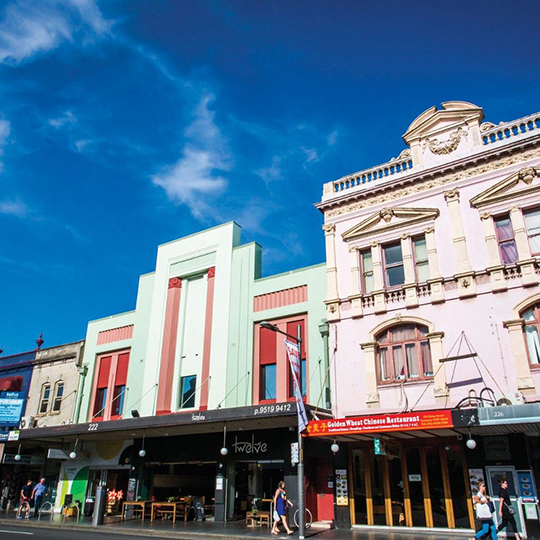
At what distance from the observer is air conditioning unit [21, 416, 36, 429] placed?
96.5ft

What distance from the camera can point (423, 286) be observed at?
19016mm

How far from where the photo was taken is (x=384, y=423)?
1566 centimetres

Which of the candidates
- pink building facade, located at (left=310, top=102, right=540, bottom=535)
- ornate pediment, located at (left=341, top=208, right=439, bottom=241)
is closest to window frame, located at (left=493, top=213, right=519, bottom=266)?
pink building facade, located at (left=310, top=102, right=540, bottom=535)

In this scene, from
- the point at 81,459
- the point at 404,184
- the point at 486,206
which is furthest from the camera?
the point at 81,459

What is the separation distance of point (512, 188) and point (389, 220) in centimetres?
464

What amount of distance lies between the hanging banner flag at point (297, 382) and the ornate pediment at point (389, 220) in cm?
613

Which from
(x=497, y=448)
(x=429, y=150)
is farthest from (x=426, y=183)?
(x=497, y=448)

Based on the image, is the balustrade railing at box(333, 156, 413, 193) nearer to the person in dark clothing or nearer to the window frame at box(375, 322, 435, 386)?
the window frame at box(375, 322, 435, 386)

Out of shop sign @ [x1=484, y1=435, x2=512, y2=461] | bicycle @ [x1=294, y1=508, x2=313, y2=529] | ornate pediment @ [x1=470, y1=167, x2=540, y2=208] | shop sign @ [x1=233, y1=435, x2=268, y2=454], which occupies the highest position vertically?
ornate pediment @ [x1=470, y1=167, x2=540, y2=208]

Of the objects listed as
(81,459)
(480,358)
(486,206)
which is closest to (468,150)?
(486,206)

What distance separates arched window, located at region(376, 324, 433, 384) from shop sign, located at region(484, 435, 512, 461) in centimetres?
271

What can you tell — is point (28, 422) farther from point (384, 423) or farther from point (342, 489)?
point (384, 423)

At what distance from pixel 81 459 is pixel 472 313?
829 inches

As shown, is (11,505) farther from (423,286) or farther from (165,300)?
(423,286)
